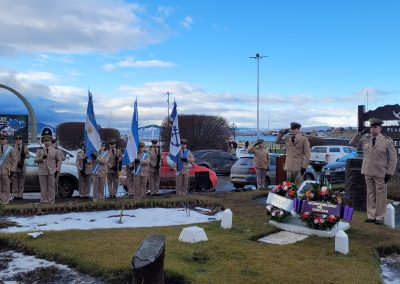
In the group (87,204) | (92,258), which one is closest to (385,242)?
(92,258)

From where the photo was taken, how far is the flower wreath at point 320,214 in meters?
7.95

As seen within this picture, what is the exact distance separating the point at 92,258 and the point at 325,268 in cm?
304

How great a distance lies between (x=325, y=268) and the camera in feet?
19.9

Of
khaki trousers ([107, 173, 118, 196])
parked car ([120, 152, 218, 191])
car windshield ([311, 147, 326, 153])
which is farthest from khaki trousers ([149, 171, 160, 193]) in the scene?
car windshield ([311, 147, 326, 153])

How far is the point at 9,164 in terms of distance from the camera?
12539mm

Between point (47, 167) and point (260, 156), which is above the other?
point (260, 156)

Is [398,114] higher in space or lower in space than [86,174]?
higher

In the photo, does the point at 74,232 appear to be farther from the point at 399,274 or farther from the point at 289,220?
the point at 399,274

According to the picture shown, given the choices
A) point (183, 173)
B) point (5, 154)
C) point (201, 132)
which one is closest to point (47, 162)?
point (5, 154)

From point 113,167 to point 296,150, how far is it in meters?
5.66

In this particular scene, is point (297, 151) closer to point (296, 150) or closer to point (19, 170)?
point (296, 150)

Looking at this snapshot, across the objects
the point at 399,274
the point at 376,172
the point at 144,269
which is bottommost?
the point at 399,274

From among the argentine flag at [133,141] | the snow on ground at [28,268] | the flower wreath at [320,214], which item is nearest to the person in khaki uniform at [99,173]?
the argentine flag at [133,141]

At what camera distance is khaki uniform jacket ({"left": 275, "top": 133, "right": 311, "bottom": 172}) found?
405 inches
